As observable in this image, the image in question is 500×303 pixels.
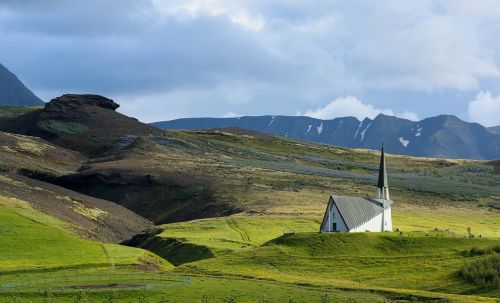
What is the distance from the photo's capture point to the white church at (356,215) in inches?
3910

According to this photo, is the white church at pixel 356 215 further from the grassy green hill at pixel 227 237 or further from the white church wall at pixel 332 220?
the grassy green hill at pixel 227 237

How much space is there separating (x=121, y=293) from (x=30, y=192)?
7826 centimetres

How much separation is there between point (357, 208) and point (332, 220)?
404 cm

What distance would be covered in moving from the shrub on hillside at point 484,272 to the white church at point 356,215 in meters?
23.7

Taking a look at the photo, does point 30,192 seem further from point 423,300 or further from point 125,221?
point 423,300

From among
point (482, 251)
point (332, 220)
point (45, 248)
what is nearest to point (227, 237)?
point (332, 220)

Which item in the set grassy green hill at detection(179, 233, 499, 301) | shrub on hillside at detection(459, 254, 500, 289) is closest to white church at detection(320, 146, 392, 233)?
grassy green hill at detection(179, 233, 499, 301)

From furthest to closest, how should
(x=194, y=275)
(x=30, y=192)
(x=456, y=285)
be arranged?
(x=30, y=192)
(x=194, y=275)
(x=456, y=285)

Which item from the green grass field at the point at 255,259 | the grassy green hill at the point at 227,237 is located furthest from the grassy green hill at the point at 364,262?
the grassy green hill at the point at 227,237

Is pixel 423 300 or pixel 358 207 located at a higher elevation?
pixel 358 207

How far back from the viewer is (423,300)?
6488cm

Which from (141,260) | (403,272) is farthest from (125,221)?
(403,272)

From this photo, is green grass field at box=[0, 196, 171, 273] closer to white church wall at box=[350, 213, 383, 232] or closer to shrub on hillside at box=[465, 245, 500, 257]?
white church wall at box=[350, 213, 383, 232]

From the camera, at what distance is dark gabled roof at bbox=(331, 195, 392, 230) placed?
99438 millimetres
